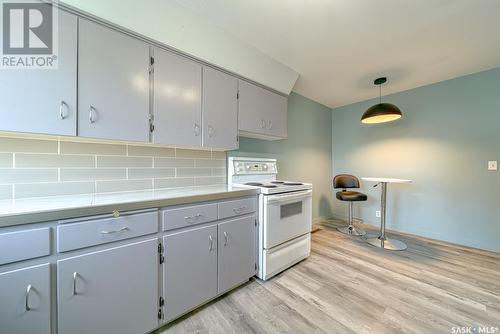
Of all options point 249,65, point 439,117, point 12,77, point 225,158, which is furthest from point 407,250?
point 12,77

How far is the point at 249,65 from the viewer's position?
197 centimetres

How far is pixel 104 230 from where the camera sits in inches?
40.3

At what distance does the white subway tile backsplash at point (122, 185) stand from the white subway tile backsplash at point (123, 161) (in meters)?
0.14

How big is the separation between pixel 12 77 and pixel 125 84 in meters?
0.51

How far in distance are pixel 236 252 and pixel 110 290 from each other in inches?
34.9

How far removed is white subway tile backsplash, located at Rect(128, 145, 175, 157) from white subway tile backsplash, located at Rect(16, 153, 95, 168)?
272 mm

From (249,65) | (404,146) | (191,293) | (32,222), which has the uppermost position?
(249,65)

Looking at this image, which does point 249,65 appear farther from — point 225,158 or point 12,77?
point 12,77

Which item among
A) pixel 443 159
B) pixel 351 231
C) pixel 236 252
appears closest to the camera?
pixel 236 252

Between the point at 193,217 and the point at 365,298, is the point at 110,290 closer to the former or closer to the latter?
the point at 193,217

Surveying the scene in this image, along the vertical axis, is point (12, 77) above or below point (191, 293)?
above

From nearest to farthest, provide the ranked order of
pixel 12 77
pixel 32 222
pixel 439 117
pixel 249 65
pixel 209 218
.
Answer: pixel 32 222, pixel 12 77, pixel 209 218, pixel 249 65, pixel 439 117

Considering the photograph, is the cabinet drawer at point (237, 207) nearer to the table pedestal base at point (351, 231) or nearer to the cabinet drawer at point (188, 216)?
the cabinet drawer at point (188, 216)

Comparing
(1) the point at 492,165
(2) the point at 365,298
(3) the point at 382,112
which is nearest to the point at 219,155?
(2) the point at 365,298
